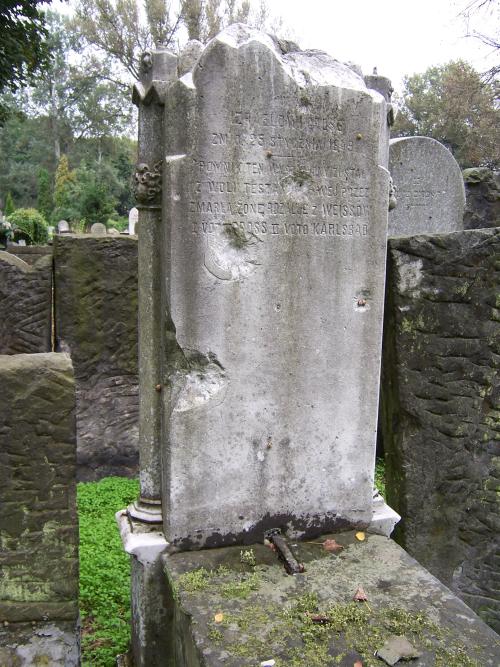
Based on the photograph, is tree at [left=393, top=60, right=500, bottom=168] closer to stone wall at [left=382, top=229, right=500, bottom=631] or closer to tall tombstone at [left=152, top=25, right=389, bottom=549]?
stone wall at [left=382, top=229, right=500, bottom=631]

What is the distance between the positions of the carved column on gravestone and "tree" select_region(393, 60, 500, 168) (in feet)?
55.1

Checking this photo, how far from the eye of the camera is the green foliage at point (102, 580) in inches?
128

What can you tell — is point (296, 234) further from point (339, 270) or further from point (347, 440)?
point (347, 440)

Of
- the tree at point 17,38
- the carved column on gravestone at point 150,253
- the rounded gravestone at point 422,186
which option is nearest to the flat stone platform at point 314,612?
the carved column on gravestone at point 150,253

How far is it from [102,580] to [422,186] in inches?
216

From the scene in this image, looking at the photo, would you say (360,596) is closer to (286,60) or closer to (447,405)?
(447,405)

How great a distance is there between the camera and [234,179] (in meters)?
2.50

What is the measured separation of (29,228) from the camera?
2083 centimetres

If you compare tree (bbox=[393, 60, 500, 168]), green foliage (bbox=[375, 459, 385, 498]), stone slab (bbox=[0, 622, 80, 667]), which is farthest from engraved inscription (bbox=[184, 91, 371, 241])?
tree (bbox=[393, 60, 500, 168])

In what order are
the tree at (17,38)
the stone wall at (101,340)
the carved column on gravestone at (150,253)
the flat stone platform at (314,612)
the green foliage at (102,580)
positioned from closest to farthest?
the flat stone platform at (314,612) < the carved column on gravestone at (150,253) < the green foliage at (102,580) < the stone wall at (101,340) < the tree at (17,38)

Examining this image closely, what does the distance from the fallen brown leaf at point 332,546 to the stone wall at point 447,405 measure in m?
0.88

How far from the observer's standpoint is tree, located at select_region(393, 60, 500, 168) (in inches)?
863

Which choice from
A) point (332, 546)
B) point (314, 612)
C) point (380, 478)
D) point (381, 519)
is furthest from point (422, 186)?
point (314, 612)

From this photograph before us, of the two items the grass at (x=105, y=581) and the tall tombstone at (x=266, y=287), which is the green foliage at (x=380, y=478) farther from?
the tall tombstone at (x=266, y=287)
